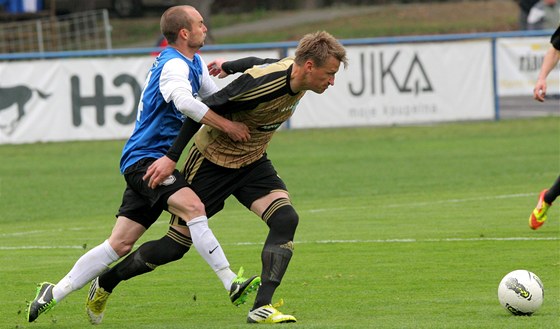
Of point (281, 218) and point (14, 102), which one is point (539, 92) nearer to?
point (281, 218)

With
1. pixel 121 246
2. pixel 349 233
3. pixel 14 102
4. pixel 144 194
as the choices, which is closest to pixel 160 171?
pixel 144 194

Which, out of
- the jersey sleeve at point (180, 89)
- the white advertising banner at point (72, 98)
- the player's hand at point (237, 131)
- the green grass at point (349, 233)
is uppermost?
the jersey sleeve at point (180, 89)

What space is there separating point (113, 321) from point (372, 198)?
310 inches

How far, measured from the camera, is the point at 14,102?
2377cm

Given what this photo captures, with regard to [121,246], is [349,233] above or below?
below

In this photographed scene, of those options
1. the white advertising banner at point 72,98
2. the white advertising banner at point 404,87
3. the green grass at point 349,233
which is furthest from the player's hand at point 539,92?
the white advertising banner at point 404,87

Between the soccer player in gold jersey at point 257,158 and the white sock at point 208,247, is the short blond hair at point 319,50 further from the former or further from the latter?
the white sock at point 208,247

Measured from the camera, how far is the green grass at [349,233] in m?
8.63

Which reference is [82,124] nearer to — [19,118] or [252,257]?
[19,118]

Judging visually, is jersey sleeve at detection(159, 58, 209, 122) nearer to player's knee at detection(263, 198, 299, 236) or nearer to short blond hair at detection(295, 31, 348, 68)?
short blond hair at detection(295, 31, 348, 68)

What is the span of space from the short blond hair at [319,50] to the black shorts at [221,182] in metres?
0.92

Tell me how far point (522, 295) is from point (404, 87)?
57.4 feet

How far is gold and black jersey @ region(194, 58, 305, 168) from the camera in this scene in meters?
8.05

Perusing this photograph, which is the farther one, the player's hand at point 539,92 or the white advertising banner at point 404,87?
the white advertising banner at point 404,87
